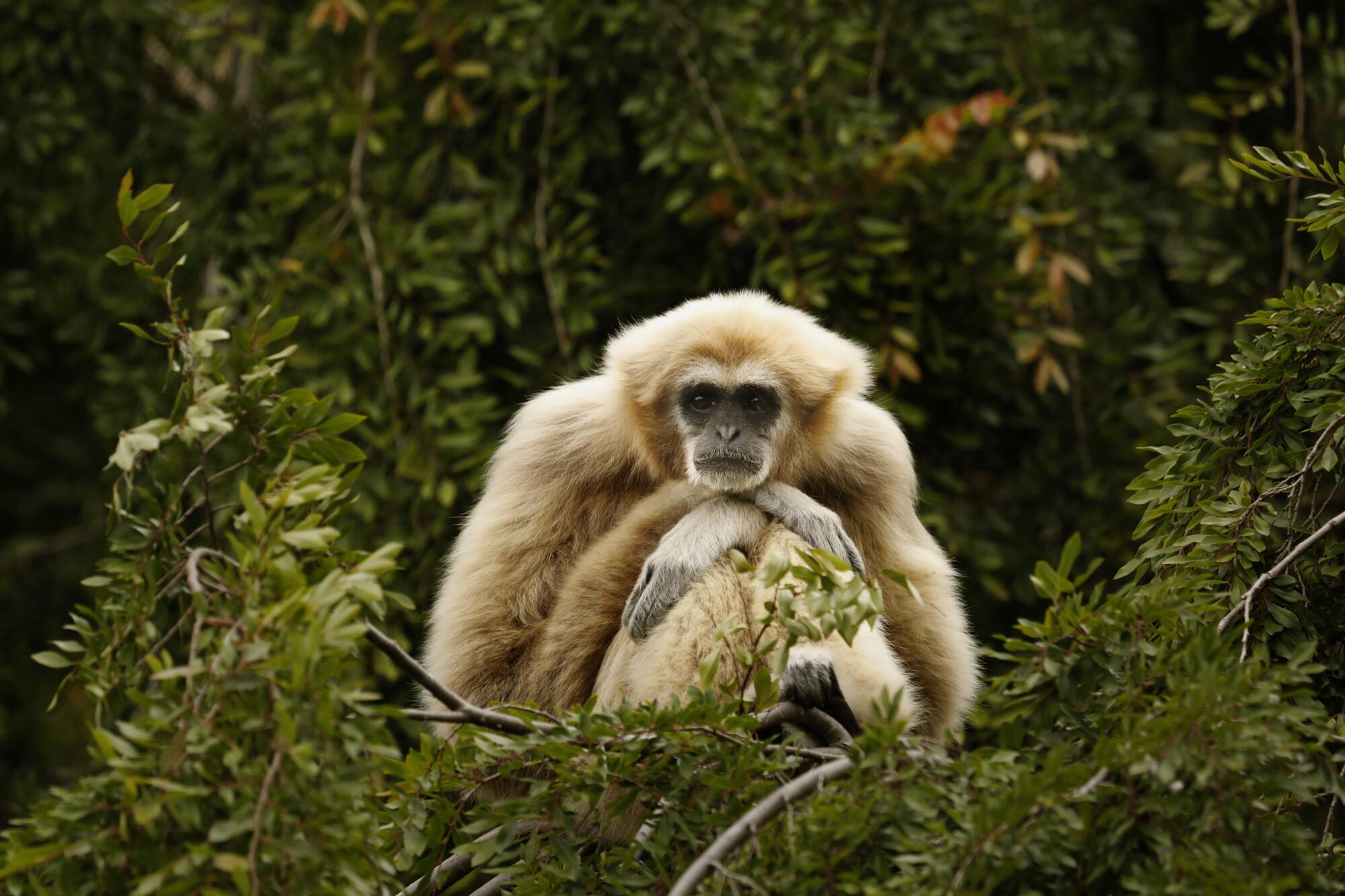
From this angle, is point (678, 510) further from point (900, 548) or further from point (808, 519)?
point (900, 548)

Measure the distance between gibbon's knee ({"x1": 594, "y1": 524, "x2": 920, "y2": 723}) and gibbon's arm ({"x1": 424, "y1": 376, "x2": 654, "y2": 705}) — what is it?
514 mm

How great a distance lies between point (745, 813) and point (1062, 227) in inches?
163

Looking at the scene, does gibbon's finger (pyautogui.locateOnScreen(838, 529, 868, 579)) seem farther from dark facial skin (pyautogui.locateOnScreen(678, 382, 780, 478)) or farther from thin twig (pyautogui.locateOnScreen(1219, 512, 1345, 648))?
thin twig (pyautogui.locateOnScreen(1219, 512, 1345, 648))

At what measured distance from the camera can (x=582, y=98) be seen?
590 centimetres

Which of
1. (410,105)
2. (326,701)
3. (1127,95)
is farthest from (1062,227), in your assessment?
(326,701)

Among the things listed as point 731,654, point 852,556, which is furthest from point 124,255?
point 852,556

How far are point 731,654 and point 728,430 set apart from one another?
0.72 meters

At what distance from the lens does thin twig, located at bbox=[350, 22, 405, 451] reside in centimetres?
521

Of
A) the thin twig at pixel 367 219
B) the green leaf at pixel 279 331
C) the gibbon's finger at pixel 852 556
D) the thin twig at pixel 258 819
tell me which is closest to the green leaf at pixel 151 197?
the green leaf at pixel 279 331

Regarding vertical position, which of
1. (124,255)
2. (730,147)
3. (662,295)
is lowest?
(662,295)

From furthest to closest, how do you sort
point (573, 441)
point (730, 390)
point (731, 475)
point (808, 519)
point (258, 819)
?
point (573, 441) → point (730, 390) → point (731, 475) → point (808, 519) → point (258, 819)

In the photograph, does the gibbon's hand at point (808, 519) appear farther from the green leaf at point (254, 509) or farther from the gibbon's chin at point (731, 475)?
the green leaf at point (254, 509)

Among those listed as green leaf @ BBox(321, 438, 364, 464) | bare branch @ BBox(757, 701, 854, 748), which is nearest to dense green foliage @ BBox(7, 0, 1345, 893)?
green leaf @ BBox(321, 438, 364, 464)

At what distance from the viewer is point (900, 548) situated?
3.62 metres
